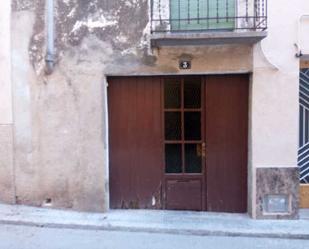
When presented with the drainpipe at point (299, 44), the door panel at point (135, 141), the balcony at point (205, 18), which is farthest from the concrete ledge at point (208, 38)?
the door panel at point (135, 141)

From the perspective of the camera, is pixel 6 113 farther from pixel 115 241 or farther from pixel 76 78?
pixel 115 241

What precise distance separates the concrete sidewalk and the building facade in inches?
6.9

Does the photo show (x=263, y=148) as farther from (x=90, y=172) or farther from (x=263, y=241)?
(x=90, y=172)

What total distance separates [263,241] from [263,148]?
4.31 feet

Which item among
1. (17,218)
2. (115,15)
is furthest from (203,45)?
(17,218)

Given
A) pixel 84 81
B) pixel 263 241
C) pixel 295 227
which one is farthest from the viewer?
pixel 84 81

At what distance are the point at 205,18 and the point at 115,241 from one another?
330 cm

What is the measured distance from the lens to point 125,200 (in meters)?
6.57

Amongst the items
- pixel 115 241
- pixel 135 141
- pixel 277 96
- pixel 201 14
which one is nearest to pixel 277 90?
pixel 277 96

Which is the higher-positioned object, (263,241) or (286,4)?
(286,4)

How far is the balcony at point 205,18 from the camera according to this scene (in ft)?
19.4

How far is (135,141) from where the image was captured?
6504 mm

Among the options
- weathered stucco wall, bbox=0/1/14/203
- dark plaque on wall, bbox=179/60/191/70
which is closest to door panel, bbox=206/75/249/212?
dark plaque on wall, bbox=179/60/191/70

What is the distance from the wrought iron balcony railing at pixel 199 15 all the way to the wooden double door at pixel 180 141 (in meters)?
0.74
